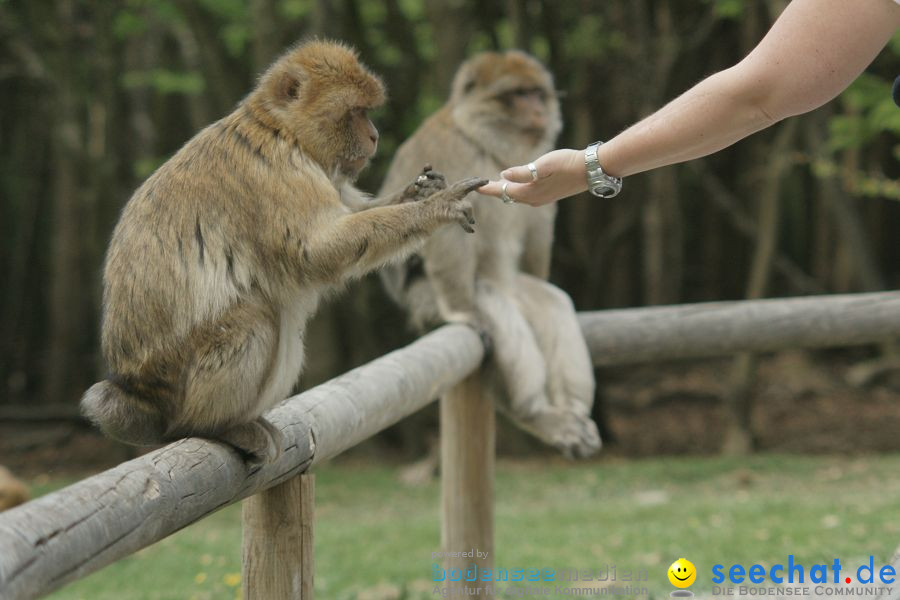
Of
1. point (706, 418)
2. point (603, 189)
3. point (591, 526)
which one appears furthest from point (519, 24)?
point (603, 189)

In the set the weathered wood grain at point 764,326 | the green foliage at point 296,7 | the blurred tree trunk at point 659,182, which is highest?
the green foliage at point 296,7

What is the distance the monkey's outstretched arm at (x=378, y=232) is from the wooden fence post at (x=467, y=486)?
1.52 metres

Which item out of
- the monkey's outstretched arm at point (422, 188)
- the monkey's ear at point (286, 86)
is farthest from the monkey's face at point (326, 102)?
the monkey's outstretched arm at point (422, 188)

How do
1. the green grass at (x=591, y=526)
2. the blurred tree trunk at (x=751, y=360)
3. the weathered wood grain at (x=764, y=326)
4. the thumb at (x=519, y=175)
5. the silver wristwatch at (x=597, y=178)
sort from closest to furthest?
the silver wristwatch at (x=597, y=178) < the thumb at (x=519, y=175) < the green grass at (x=591, y=526) < the weathered wood grain at (x=764, y=326) < the blurred tree trunk at (x=751, y=360)

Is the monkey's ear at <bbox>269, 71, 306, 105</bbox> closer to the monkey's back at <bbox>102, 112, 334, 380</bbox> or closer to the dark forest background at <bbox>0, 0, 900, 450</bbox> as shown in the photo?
the monkey's back at <bbox>102, 112, 334, 380</bbox>

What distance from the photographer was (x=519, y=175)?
2.92m

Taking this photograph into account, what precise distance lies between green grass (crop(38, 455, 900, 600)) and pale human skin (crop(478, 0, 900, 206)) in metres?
1.83

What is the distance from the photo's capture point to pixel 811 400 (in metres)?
10.9

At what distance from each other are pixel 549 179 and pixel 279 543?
3.76ft

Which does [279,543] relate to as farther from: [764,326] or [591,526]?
[591,526]

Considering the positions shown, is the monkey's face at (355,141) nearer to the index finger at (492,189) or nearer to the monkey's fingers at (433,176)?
the monkey's fingers at (433,176)

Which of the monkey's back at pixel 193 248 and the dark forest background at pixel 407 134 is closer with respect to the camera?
the monkey's back at pixel 193 248

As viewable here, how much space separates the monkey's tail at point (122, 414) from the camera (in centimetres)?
263

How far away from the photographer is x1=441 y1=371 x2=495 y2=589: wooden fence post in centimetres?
432
